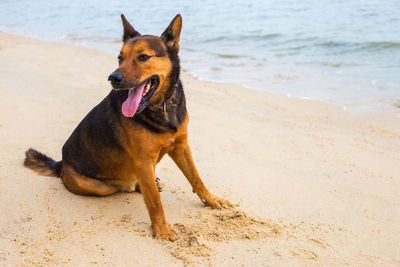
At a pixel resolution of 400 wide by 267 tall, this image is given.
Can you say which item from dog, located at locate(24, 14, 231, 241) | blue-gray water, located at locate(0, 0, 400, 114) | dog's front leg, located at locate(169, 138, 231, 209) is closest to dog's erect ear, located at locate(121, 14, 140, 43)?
dog, located at locate(24, 14, 231, 241)

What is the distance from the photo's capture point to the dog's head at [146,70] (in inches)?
115

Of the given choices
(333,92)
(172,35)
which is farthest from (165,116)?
(333,92)

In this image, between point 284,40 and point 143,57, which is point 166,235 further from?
point 284,40

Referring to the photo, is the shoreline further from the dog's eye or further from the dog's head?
the dog's eye

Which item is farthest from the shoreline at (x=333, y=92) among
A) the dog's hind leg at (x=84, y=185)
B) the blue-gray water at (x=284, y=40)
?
the dog's hind leg at (x=84, y=185)

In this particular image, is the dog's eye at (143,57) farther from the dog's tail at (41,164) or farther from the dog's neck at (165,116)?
the dog's tail at (41,164)

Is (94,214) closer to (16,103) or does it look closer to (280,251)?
(280,251)

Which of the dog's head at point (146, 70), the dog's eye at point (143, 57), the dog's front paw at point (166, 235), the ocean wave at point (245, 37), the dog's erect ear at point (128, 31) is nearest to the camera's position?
the dog's head at point (146, 70)

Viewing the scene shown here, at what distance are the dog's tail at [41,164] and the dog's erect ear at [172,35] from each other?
179cm

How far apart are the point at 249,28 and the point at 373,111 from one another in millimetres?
11433

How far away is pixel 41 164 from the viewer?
4.14m

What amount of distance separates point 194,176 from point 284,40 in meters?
12.2

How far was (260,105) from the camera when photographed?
7547mm

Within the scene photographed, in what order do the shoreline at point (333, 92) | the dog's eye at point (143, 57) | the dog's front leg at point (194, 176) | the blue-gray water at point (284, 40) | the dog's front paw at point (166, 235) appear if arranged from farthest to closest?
the blue-gray water at point (284, 40)
the shoreline at point (333, 92)
the dog's front leg at point (194, 176)
the dog's front paw at point (166, 235)
the dog's eye at point (143, 57)
